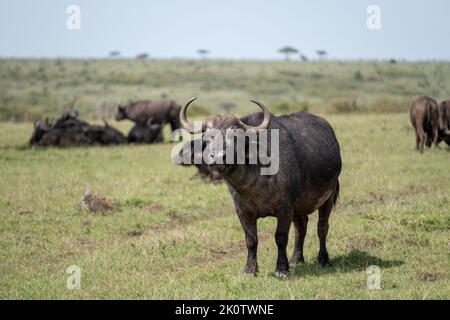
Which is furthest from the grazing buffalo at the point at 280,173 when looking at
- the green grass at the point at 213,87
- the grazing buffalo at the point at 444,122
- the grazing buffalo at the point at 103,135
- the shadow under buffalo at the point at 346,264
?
the green grass at the point at 213,87

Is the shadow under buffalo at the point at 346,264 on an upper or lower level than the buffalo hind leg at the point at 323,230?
lower

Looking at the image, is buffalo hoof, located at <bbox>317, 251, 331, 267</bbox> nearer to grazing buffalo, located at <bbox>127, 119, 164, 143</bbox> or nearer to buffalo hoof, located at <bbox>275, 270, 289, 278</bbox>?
buffalo hoof, located at <bbox>275, 270, 289, 278</bbox>

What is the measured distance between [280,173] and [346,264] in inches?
69.1

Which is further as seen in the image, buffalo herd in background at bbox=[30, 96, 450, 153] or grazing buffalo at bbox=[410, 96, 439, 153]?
buffalo herd in background at bbox=[30, 96, 450, 153]

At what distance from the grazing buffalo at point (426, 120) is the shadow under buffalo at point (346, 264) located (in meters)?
11.0

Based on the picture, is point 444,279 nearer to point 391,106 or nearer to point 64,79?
point 391,106

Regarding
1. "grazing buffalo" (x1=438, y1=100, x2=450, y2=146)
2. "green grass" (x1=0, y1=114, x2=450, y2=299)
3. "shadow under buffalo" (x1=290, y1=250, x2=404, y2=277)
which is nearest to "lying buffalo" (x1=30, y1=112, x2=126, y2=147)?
"green grass" (x1=0, y1=114, x2=450, y2=299)

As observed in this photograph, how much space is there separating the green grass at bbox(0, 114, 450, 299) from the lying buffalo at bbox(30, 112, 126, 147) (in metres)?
4.12

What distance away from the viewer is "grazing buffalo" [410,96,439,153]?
20219 millimetres

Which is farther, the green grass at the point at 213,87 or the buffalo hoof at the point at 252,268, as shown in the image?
the green grass at the point at 213,87

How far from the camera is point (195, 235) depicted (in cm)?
1152

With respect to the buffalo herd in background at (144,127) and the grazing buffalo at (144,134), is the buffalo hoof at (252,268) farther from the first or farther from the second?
the grazing buffalo at (144,134)

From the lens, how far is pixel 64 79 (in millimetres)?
58906

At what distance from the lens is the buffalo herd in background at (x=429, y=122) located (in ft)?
66.6
